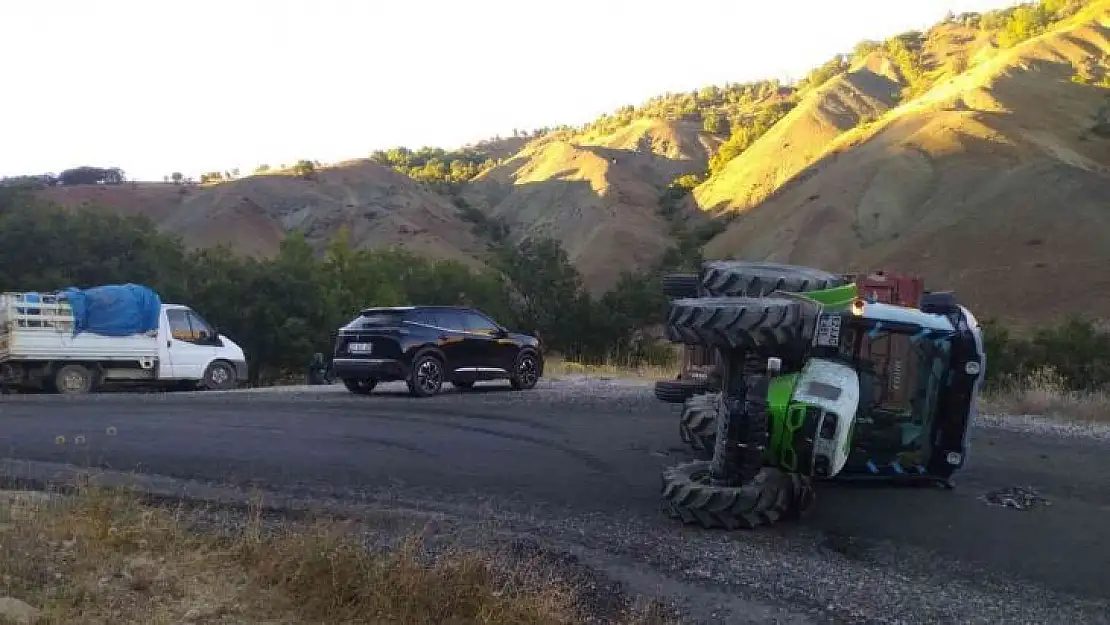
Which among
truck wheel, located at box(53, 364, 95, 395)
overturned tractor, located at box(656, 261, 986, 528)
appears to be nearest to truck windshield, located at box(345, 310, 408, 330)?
truck wheel, located at box(53, 364, 95, 395)

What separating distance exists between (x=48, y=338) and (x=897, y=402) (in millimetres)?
16608

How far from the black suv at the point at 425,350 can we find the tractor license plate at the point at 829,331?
10.9m

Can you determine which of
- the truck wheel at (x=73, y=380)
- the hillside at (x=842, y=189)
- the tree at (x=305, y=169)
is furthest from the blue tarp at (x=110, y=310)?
the tree at (x=305, y=169)

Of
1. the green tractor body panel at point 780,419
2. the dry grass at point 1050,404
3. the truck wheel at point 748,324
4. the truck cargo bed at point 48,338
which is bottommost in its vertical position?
the truck cargo bed at point 48,338

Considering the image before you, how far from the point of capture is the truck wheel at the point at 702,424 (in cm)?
953

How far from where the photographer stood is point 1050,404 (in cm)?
1616

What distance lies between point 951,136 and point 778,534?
67217mm

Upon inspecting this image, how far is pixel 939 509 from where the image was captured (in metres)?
8.27

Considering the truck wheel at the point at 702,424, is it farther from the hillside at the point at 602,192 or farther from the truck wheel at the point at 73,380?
the hillside at the point at 602,192

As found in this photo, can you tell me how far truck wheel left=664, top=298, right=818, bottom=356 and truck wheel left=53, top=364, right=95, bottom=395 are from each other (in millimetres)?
15478

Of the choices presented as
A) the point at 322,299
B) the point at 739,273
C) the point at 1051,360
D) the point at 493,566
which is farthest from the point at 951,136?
the point at 493,566

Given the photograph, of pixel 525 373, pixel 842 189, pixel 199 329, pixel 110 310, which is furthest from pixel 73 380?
pixel 842 189

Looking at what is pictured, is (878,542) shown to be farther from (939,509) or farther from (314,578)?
(314,578)

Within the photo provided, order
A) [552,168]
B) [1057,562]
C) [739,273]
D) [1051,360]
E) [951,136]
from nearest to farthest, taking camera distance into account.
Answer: [1057,562], [739,273], [1051,360], [951,136], [552,168]
